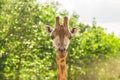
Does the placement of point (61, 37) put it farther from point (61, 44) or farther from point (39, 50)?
point (39, 50)

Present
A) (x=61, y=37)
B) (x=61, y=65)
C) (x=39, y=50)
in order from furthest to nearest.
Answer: (x=39, y=50) → (x=61, y=37) → (x=61, y=65)

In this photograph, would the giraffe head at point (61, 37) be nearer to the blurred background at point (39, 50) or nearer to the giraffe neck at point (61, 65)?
the giraffe neck at point (61, 65)

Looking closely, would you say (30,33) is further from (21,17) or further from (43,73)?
(43,73)

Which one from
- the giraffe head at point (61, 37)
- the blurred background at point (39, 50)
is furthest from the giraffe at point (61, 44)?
the blurred background at point (39, 50)

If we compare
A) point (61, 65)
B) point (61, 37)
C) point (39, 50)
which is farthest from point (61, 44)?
point (39, 50)

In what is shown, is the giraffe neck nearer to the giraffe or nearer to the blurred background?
the giraffe

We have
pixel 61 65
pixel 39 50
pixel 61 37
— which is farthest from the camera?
pixel 39 50

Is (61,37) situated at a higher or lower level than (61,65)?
higher

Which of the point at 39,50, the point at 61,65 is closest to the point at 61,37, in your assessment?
the point at 61,65

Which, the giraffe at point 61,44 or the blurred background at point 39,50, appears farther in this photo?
the blurred background at point 39,50

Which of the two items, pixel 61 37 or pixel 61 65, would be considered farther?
pixel 61 37

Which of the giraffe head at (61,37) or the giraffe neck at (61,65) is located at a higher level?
the giraffe head at (61,37)

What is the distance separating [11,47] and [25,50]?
126cm

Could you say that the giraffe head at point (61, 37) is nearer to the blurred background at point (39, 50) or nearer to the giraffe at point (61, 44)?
the giraffe at point (61, 44)
